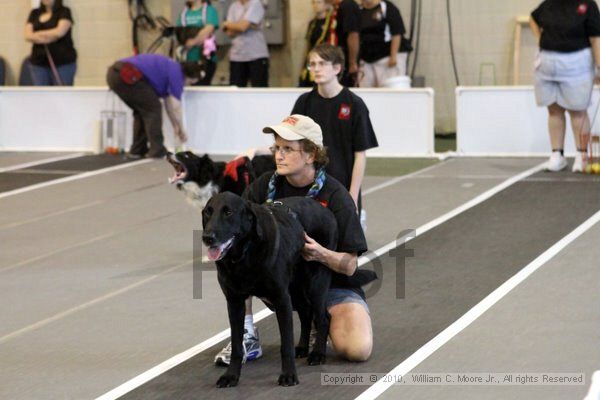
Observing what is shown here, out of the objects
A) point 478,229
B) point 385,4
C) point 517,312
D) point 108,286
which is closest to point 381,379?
point 517,312

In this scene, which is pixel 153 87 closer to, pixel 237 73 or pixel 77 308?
pixel 237 73

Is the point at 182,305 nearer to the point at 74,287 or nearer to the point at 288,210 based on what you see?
the point at 74,287

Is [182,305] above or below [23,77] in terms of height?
below

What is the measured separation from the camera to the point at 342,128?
732cm

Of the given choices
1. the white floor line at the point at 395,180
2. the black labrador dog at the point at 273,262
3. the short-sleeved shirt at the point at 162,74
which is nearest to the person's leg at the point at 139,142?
the short-sleeved shirt at the point at 162,74

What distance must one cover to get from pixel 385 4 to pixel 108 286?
7270mm

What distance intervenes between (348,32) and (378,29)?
54 centimetres

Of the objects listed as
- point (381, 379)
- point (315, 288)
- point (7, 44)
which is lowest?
point (381, 379)

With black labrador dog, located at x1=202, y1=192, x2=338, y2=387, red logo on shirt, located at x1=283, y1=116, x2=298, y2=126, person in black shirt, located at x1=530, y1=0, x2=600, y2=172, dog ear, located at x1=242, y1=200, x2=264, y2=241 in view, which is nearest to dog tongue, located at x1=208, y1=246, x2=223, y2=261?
black labrador dog, located at x1=202, y1=192, x2=338, y2=387

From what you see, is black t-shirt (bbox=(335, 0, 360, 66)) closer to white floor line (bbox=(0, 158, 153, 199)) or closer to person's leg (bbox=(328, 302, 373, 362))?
white floor line (bbox=(0, 158, 153, 199))

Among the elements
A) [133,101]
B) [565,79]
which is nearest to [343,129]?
[565,79]

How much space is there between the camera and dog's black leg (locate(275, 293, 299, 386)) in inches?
199

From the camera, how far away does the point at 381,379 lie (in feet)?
17.5

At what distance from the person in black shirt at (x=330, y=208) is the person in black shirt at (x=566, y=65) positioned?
6087mm
